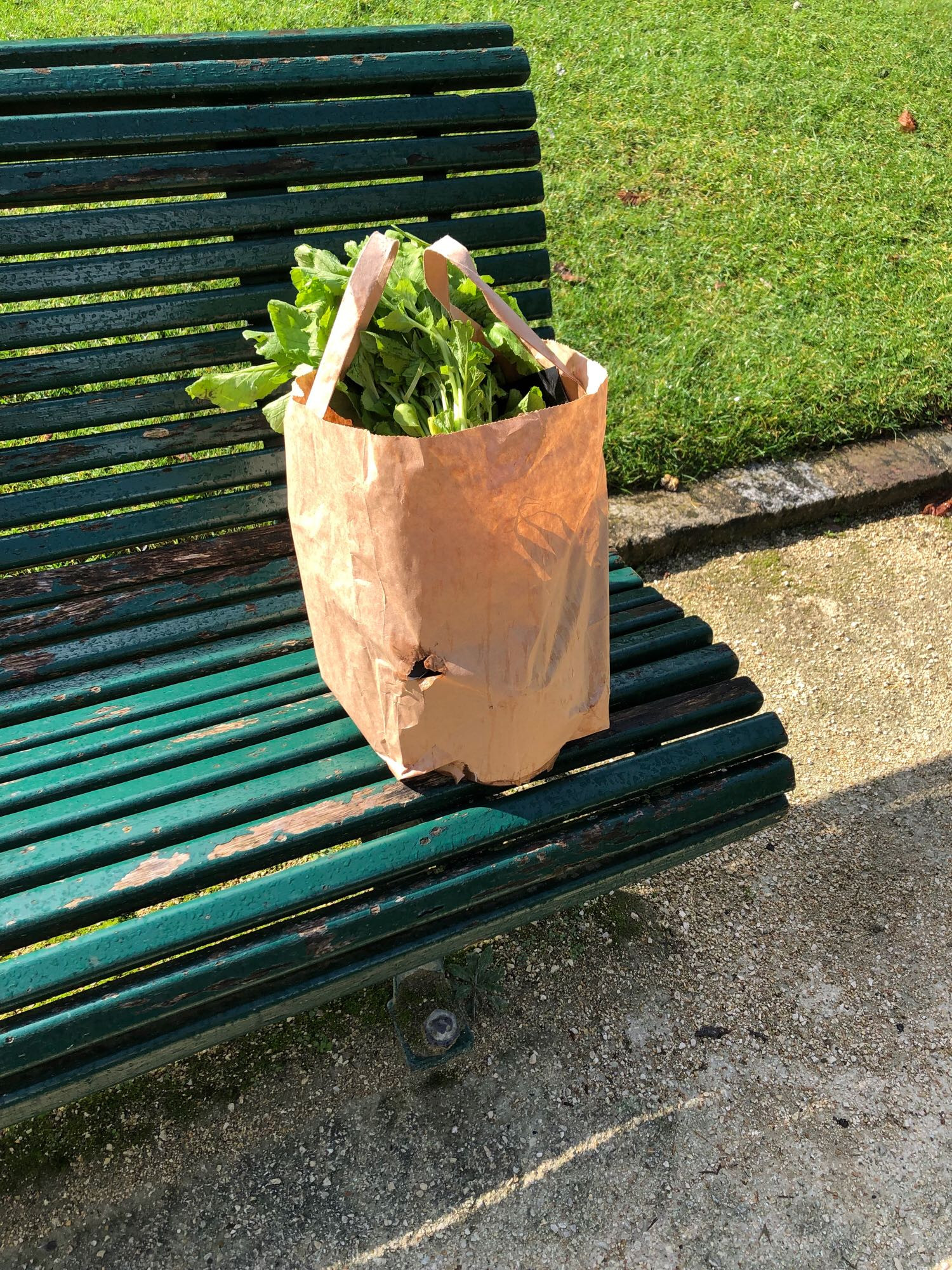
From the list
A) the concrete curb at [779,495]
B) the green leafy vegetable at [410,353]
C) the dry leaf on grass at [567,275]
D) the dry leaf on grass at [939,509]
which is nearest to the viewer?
the green leafy vegetable at [410,353]

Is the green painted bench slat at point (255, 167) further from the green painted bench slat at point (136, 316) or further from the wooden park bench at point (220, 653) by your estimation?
the green painted bench slat at point (136, 316)

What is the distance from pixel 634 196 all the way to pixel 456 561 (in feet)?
11.4

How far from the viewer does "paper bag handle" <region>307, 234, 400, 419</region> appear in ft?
4.98

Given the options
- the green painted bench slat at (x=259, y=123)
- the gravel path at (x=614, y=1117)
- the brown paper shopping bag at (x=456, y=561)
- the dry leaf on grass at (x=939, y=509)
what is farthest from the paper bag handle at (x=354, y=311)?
the dry leaf on grass at (x=939, y=509)

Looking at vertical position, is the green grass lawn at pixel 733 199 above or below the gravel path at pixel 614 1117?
above

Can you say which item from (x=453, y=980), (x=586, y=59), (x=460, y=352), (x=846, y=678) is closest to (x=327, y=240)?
(x=460, y=352)

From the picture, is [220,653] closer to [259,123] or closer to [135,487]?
[135,487]

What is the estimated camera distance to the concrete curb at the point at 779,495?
3.29 metres

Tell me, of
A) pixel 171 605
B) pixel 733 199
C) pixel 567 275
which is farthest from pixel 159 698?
pixel 733 199

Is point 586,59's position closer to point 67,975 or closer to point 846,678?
point 846,678

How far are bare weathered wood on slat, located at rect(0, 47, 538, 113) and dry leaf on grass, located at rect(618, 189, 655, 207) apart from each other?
212 centimetres

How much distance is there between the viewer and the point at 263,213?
224 cm

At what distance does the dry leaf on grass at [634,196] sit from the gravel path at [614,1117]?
2840 millimetres

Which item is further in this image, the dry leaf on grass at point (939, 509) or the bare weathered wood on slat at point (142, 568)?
the dry leaf on grass at point (939, 509)
